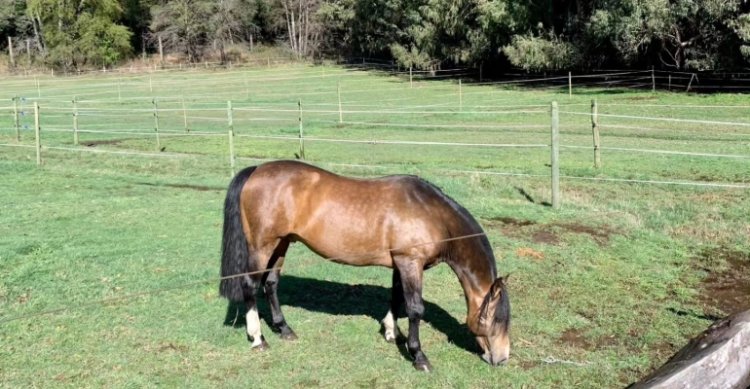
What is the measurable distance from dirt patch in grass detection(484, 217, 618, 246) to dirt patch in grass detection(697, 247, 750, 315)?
1154mm

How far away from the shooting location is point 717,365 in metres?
3.11

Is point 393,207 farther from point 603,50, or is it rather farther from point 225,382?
point 603,50

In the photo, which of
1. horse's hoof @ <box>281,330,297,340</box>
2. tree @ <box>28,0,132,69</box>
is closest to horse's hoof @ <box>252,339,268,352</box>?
horse's hoof @ <box>281,330,297,340</box>

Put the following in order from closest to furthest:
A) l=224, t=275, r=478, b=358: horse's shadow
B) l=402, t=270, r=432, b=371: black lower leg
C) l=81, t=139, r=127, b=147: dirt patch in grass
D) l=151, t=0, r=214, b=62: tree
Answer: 1. l=402, t=270, r=432, b=371: black lower leg
2. l=224, t=275, r=478, b=358: horse's shadow
3. l=81, t=139, r=127, b=147: dirt patch in grass
4. l=151, t=0, r=214, b=62: tree

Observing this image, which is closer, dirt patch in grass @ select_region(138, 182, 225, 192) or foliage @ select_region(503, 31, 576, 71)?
dirt patch in grass @ select_region(138, 182, 225, 192)

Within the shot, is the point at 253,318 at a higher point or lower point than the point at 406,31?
lower

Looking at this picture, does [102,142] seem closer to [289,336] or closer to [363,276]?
[363,276]

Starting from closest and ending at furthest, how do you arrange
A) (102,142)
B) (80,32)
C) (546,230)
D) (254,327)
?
(254,327)
(546,230)
(102,142)
(80,32)

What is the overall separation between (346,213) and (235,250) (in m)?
0.88

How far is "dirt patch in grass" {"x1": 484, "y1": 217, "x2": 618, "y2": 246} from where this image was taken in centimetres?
817

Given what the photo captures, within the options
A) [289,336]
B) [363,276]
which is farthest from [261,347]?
[363,276]

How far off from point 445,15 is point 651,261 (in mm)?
36228

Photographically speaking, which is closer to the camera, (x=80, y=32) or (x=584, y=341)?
(x=584, y=341)

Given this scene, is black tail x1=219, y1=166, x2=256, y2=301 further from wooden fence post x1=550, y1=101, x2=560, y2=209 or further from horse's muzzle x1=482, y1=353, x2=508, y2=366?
wooden fence post x1=550, y1=101, x2=560, y2=209
